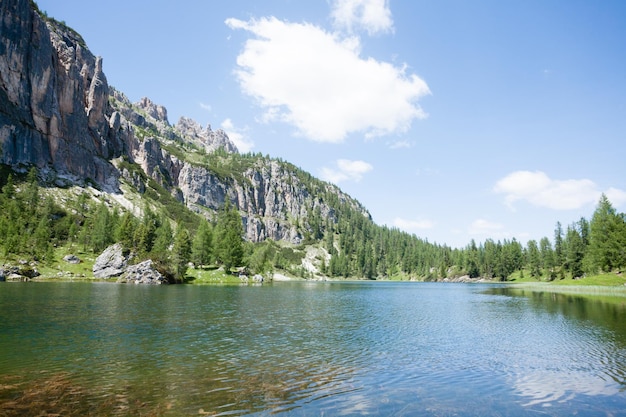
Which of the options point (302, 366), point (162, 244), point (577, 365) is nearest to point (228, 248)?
point (162, 244)

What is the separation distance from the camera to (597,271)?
136m

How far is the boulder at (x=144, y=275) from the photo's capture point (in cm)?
11426

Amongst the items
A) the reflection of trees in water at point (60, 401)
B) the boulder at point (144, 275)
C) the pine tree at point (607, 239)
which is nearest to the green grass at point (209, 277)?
the boulder at point (144, 275)

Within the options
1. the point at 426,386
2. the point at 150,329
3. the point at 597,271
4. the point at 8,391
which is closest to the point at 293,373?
the point at 426,386

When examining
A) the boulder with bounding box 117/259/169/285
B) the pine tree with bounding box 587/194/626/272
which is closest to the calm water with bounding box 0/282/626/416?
the boulder with bounding box 117/259/169/285

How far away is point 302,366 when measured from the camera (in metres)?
24.2

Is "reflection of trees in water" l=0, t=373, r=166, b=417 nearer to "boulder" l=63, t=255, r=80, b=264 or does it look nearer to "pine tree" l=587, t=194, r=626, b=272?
"boulder" l=63, t=255, r=80, b=264

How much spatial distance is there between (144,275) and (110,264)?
1814 centimetres

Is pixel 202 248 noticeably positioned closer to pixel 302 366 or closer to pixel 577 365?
pixel 302 366

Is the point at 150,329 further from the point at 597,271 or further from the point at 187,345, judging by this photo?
the point at 597,271

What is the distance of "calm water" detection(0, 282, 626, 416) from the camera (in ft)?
56.8

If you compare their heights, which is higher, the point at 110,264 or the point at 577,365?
the point at 110,264

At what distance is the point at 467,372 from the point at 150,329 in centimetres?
2839

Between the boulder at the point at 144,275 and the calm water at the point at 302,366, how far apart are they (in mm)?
71051
